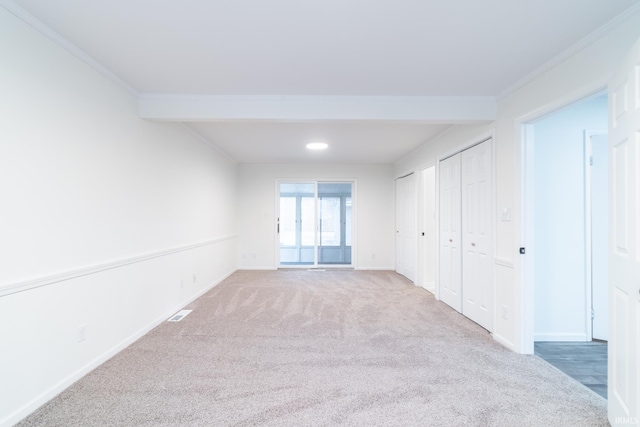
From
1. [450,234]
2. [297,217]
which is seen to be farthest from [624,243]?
[297,217]

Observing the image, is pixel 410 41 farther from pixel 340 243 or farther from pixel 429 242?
pixel 340 243

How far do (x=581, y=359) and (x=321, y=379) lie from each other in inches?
88.4

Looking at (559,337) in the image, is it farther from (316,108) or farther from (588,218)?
(316,108)

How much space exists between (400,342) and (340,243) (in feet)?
14.7

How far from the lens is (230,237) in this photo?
239 inches

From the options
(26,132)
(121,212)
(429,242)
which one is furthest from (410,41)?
(429,242)

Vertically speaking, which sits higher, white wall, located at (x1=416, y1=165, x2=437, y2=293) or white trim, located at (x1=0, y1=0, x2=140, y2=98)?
white trim, located at (x1=0, y1=0, x2=140, y2=98)

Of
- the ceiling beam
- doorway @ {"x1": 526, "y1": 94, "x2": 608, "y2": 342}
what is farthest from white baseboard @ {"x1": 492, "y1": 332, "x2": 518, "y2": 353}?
the ceiling beam

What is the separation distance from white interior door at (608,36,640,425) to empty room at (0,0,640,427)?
0.02 meters

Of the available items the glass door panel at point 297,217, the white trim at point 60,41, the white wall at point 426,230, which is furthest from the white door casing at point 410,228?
the white trim at point 60,41

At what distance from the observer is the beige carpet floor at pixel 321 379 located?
5.97 feet

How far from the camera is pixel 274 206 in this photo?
6695 mm

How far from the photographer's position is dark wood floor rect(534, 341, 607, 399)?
227 cm

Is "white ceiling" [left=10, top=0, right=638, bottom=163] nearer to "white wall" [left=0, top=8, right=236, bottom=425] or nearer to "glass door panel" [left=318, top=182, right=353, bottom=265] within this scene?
"white wall" [left=0, top=8, right=236, bottom=425]
